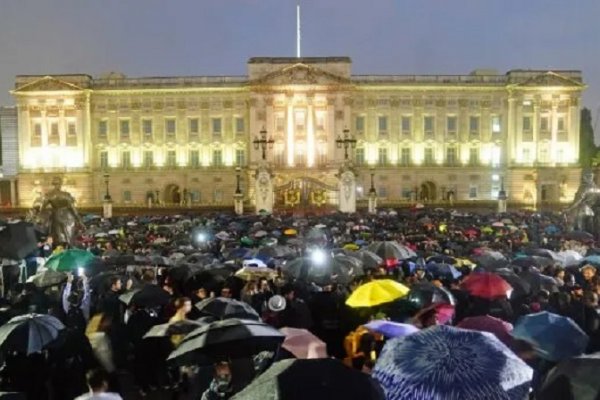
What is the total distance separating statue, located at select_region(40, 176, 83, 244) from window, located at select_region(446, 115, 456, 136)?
56.3 m

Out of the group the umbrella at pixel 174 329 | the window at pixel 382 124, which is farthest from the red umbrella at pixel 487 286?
the window at pixel 382 124

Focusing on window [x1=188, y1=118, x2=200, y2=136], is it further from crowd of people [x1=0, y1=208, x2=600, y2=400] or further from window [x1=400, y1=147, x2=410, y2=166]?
crowd of people [x1=0, y1=208, x2=600, y2=400]

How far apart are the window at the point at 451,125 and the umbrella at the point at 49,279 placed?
2576 inches

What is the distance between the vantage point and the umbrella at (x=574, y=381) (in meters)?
5.29

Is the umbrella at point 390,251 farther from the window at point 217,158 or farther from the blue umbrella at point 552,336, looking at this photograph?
the window at point 217,158

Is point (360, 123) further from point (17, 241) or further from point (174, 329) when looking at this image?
point (174, 329)

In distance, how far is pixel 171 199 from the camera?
250 ft

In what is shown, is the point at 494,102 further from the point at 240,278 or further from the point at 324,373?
the point at 324,373

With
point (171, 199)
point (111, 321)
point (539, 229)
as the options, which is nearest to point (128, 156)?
point (171, 199)

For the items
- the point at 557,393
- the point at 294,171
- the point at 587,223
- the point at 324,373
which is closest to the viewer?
the point at 324,373

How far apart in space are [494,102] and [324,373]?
74.4m

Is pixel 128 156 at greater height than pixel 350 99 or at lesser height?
lesser

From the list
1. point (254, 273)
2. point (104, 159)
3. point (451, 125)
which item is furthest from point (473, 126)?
point (254, 273)

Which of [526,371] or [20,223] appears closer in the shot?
[526,371]
